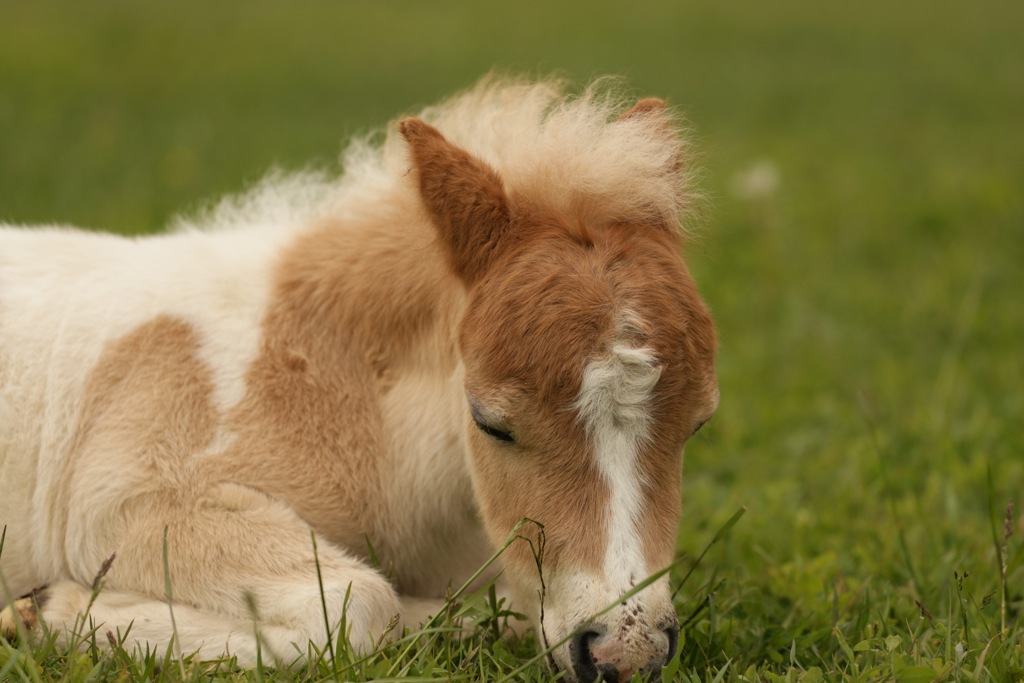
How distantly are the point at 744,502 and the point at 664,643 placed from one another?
→ 7.14ft

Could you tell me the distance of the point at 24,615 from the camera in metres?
3.10

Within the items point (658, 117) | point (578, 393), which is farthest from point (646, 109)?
point (578, 393)

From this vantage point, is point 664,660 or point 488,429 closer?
point 664,660

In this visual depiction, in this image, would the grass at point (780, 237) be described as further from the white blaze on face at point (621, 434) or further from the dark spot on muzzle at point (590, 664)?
the white blaze on face at point (621, 434)

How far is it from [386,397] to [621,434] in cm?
99

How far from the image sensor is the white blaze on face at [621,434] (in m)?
2.65

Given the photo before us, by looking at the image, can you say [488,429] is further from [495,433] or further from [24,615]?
[24,615]

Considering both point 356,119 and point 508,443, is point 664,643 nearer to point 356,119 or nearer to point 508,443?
point 508,443

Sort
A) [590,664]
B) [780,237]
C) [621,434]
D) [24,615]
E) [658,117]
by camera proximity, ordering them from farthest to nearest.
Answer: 1. [780,237]
2. [658,117]
3. [24,615]
4. [621,434]
5. [590,664]

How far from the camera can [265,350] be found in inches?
136

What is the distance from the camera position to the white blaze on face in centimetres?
265

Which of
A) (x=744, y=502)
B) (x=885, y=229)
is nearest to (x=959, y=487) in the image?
(x=744, y=502)

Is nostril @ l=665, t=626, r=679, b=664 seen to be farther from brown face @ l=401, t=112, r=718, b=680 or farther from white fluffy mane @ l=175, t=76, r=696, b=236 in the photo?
white fluffy mane @ l=175, t=76, r=696, b=236

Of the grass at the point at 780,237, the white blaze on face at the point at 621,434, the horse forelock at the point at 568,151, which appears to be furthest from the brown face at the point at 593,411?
the grass at the point at 780,237
